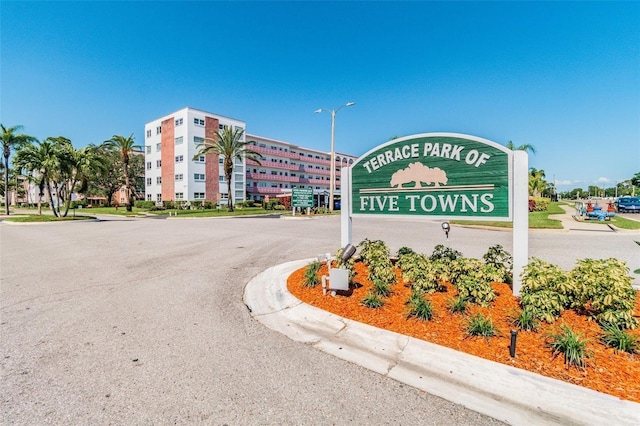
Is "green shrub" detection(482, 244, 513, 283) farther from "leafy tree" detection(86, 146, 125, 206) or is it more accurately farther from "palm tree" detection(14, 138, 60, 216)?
"leafy tree" detection(86, 146, 125, 206)

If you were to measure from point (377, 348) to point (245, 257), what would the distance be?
6.55 metres

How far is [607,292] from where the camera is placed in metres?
3.69

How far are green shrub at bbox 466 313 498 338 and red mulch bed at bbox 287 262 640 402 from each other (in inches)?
2.6

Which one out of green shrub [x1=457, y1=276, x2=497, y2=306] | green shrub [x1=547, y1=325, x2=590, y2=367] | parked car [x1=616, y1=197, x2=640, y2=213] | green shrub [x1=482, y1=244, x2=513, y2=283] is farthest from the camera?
parked car [x1=616, y1=197, x2=640, y2=213]

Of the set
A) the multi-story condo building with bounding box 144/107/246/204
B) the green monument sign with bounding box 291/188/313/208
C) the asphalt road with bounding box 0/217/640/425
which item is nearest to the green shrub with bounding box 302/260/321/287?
the asphalt road with bounding box 0/217/640/425

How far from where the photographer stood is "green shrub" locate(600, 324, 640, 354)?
125 inches

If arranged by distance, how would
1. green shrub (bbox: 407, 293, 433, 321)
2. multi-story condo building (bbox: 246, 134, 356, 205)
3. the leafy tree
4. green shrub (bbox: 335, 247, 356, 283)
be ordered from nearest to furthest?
green shrub (bbox: 407, 293, 433, 321)
green shrub (bbox: 335, 247, 356, 283)
the leafy tree
multi-story condo building (bbox: 246, 134, 356, 205)

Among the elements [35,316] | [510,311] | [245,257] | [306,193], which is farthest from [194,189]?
[510,311]

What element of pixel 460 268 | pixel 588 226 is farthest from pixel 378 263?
pixel 588 226

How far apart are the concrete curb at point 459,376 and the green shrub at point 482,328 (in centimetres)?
47

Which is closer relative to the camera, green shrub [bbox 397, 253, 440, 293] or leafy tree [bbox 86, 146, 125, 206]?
green shrub [bbox 397, 253, 440, 293]

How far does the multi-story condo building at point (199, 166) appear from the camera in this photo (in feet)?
163

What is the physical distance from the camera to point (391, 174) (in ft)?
20.7

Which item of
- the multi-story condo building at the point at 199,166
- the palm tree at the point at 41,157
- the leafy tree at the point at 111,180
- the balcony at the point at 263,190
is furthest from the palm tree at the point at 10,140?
the balcony at the point at 263,190
